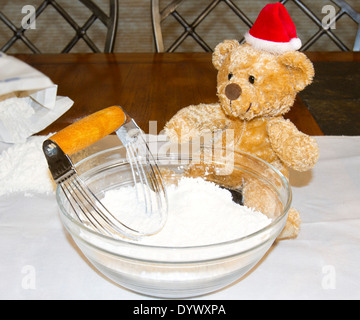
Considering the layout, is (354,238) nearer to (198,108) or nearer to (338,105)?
(198,108)

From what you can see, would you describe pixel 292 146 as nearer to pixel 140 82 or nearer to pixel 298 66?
pixel 298 66

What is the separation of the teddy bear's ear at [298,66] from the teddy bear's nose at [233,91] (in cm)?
6

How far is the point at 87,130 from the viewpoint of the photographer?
1.32 feet

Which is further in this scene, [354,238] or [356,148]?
[356,148]

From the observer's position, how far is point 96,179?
0.50m

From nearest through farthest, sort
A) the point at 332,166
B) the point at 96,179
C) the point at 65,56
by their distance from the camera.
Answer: the point at 96,179
the point at 332,166
the point at 65,56

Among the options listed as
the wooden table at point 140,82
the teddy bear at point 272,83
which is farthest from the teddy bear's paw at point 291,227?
the wooden table at point 140,82

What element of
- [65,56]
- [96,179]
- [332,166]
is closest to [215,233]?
[96,179]

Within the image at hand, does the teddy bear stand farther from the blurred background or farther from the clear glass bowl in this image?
the blurred background

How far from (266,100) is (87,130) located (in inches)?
8.0

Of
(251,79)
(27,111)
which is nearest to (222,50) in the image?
(251,79)
